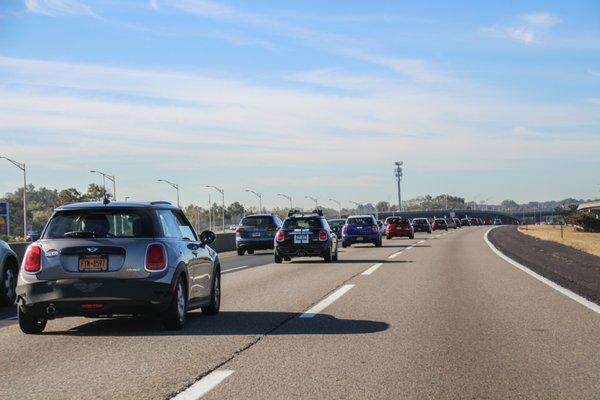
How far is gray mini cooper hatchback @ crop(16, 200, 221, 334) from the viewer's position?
30.5 feet

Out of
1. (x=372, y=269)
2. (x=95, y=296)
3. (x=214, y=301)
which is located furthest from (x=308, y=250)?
(x=95, y=296)

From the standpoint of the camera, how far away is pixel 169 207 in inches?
419

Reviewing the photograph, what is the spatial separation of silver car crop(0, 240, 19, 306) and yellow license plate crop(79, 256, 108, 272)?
15.3 feet

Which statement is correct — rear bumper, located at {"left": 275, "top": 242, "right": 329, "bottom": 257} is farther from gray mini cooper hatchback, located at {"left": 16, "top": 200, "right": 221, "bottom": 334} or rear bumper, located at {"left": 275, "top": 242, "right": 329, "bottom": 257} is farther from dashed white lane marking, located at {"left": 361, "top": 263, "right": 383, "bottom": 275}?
gray mini cooper hatchback, located at {"left": 16, "top": 200, "right": 221, "bottom": 334}

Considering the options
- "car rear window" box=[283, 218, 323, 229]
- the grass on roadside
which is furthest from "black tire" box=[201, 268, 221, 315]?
the grass on roadside

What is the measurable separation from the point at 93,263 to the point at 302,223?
50.1 ft

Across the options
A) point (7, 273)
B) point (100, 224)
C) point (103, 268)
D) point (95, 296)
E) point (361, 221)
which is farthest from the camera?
point (361, 221)

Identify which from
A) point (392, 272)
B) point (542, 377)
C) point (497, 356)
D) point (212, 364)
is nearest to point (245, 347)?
point (212, 364)

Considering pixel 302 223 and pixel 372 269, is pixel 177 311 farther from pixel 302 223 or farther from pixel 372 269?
pixel 302 223

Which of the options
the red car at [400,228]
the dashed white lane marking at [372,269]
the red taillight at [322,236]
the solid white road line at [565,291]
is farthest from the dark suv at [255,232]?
the red car at [400,228]

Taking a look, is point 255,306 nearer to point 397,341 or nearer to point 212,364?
point 397,341

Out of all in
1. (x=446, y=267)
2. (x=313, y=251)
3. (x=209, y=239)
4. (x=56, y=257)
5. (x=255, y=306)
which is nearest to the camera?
(x=56, y=257)

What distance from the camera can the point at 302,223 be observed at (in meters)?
24.5

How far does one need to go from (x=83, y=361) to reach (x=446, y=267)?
48.5ft
